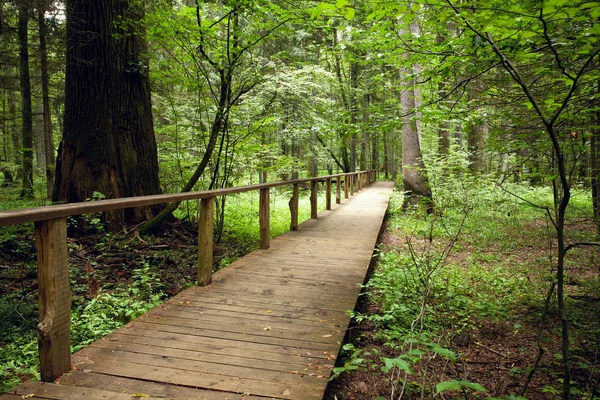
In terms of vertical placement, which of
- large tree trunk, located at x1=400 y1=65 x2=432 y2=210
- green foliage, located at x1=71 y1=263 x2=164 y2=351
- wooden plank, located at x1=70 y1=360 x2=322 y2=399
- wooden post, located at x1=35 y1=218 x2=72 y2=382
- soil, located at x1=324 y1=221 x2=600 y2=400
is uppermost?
large tree trunk, located at x1=400 y1=65 x2=432 y2=210

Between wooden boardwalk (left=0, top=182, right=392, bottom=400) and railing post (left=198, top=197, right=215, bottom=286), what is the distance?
0.17 m

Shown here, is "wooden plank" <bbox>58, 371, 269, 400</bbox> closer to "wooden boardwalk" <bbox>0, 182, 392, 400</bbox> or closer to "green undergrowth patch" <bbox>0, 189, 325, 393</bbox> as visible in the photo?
"wooden boardwalk" <bbox>0, 182, 392, 400</bbox>

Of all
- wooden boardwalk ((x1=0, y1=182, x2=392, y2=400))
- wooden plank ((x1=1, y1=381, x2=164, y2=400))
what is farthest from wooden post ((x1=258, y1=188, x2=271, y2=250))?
wooden plank ((x1=1, y1=381, x2=164, y2=400))

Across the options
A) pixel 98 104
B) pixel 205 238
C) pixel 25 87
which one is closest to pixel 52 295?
pixel 205 238

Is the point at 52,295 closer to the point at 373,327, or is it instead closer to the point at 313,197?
the point at 373,327

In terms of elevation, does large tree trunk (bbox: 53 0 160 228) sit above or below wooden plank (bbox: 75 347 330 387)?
above

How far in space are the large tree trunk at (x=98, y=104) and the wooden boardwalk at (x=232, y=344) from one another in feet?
10.8

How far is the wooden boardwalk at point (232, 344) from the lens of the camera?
225cm

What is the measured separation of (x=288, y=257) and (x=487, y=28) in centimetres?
383

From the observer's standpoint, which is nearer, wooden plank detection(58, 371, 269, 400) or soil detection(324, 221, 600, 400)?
wooden plank detection(58, 371, 269, 400)

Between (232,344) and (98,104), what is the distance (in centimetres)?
557

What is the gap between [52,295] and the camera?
227cm

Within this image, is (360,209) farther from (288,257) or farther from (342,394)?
(342,394)

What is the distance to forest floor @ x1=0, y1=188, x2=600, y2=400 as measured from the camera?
2.77m
